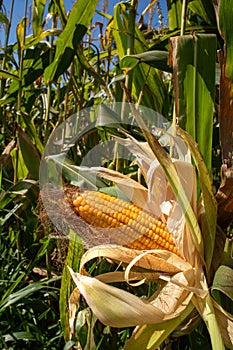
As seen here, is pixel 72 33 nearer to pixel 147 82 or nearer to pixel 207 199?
pixel 147 82

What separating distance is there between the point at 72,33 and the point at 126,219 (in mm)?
587

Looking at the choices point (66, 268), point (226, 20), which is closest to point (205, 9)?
point (226, 20)

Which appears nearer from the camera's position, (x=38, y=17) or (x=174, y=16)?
(x=174, y=16)

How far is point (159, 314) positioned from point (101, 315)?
8cm

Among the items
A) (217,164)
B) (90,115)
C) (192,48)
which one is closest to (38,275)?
(90,115)

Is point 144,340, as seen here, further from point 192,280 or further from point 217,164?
point 217,164

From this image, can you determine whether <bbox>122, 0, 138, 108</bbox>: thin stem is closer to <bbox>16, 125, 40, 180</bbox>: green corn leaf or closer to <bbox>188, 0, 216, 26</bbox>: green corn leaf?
<bbox>188, 0, 216, 26</bbox>: green corn leaf

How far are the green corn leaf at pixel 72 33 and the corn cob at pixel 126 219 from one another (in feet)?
1.76

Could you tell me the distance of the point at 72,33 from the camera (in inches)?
40.9

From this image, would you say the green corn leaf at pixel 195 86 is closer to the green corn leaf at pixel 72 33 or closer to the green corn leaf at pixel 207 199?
the green corn leaf at pixel 207 199

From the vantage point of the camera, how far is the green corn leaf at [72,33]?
1.01 meters

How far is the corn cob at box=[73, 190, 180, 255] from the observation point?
0.61 m

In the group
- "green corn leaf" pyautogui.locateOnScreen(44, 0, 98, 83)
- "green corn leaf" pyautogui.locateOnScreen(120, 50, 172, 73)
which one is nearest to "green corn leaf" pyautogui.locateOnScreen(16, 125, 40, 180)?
"green corn leaf" pyautogui.locateOnScreen(44, 0, 98, 83)

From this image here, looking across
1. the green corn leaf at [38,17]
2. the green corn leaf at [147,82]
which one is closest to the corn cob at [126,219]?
the green corn leaf at [147,82]
